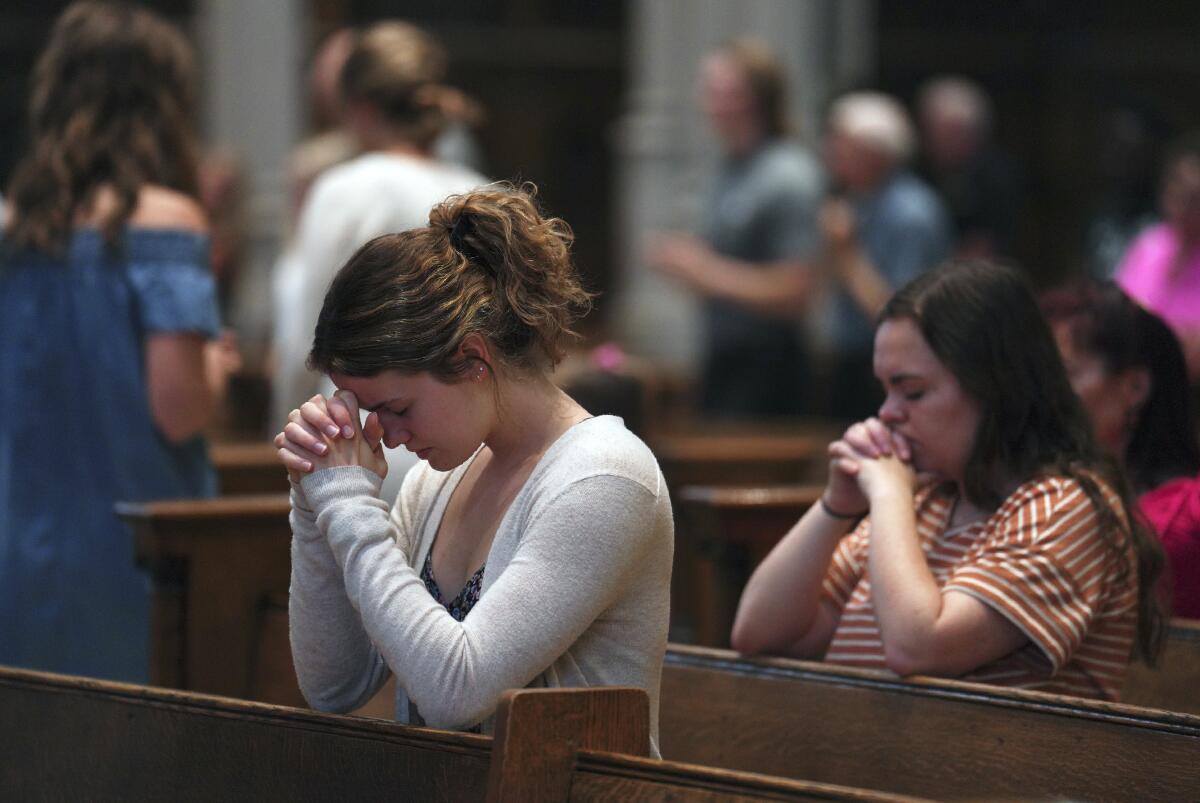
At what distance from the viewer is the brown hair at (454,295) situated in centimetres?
196

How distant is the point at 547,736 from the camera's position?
1.71 m

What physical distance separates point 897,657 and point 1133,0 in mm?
9553

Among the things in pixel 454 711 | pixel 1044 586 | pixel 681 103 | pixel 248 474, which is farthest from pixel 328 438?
pixel 681 103

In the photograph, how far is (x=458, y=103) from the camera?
3.81 meters

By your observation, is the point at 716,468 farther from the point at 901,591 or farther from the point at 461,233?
the point at 461,233

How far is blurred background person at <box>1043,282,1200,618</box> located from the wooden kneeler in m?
1.24

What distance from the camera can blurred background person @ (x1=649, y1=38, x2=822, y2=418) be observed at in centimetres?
572

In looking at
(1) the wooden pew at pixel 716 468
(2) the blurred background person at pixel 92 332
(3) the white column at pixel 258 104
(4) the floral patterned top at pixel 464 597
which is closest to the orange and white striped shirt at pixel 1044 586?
(4) the floral patterned top at pixel 464 597

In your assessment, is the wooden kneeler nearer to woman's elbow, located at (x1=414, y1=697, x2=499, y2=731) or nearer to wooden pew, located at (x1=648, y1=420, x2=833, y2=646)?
woman's elbow, located at (x1=414, y1=697, x2=499, y2=731)

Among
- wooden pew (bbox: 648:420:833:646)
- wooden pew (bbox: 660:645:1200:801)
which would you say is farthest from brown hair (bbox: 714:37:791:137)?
wooden pew (bbox: 660:645:1200:801)

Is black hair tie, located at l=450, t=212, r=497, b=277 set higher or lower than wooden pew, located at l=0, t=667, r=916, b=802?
higher

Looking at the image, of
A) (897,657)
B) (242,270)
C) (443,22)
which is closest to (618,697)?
(897,657)

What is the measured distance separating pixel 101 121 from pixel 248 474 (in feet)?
3.84

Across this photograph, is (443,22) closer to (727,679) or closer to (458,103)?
(458,103)
